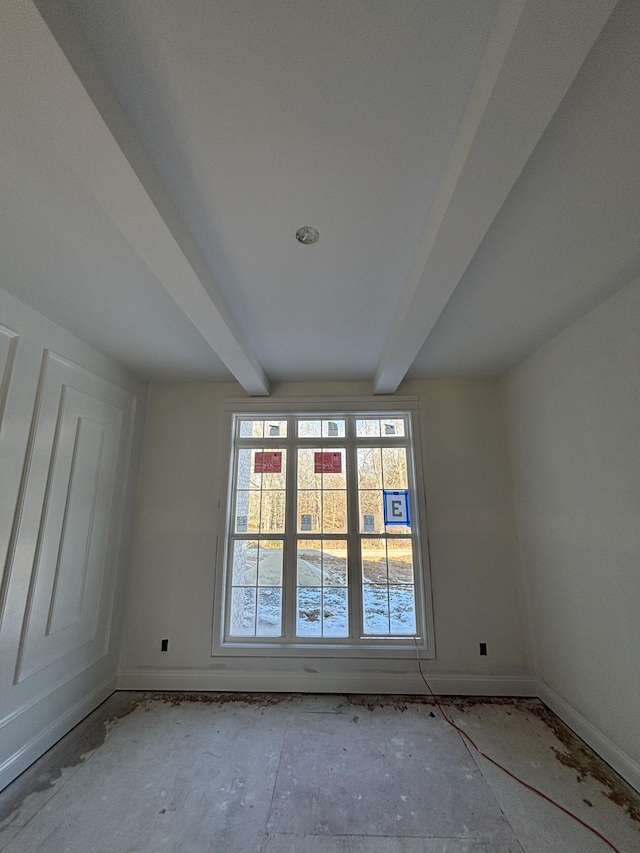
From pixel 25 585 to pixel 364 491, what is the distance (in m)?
2.58

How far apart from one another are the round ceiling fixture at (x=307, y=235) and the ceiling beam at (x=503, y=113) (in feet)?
1.59

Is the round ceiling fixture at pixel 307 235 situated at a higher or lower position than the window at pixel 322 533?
higher

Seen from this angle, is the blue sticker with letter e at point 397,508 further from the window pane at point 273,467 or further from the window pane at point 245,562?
the window pane at point 245,562

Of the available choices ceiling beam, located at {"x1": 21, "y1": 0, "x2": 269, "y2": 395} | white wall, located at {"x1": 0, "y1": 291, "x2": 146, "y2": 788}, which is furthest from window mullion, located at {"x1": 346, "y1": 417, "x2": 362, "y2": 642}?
ceiling beam, located at {"x1": 21, "y1": 0, "x2": 269, "y2": 395}

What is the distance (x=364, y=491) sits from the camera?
11.1 ft

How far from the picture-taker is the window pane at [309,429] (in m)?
3.54

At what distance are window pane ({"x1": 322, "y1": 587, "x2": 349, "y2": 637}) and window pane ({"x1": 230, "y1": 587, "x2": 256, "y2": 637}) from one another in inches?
25.4

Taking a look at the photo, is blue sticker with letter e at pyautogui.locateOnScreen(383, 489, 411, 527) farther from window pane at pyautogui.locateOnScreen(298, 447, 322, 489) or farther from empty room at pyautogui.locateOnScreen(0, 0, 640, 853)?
window pane at pyautogui.locateOnScreen(298, 447, 322, 489)

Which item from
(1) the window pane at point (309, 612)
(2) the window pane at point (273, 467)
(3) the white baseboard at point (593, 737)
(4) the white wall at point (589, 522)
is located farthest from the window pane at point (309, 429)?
(3) the white baseboard at point (593, 737)

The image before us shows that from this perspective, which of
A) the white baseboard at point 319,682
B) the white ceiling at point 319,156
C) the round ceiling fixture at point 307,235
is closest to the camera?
the white ceiling at point 319,156

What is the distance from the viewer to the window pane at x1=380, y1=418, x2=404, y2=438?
11.5 ft

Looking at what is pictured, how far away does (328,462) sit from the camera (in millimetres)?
3465

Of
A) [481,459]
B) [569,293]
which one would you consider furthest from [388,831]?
[569,293]

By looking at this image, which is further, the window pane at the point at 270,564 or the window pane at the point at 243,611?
the window pane at the point at 270,564
